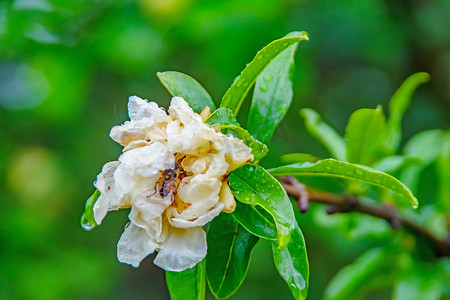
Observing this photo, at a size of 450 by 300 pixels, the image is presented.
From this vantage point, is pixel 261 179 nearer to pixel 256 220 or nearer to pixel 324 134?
pixel 256 220

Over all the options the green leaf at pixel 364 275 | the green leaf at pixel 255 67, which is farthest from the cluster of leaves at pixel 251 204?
the green leaf at pixel 364 275

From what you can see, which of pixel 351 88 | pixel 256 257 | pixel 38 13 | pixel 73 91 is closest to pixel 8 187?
pixel 73 91

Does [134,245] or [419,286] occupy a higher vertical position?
[134,245]

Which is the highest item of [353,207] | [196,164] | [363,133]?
[196,164]

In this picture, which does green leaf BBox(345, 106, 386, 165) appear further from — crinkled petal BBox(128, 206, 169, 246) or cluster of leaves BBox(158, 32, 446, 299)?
crinkled petal BBox(128, 206, 169, 246)

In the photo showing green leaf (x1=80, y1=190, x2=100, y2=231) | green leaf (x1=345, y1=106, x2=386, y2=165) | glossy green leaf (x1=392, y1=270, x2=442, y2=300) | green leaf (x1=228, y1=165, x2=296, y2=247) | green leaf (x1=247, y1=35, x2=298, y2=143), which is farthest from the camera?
glossy green leaf (x1=392, y1=270, x2=442, y2=300)

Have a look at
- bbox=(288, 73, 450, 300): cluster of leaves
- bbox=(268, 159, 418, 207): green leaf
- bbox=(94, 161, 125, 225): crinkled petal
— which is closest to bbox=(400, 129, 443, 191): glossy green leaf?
bbox=(288, 73, 450, 300): cluster of leaves

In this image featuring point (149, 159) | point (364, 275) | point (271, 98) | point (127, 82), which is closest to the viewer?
point (149, 159)

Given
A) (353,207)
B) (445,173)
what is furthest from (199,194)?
(445,173)
